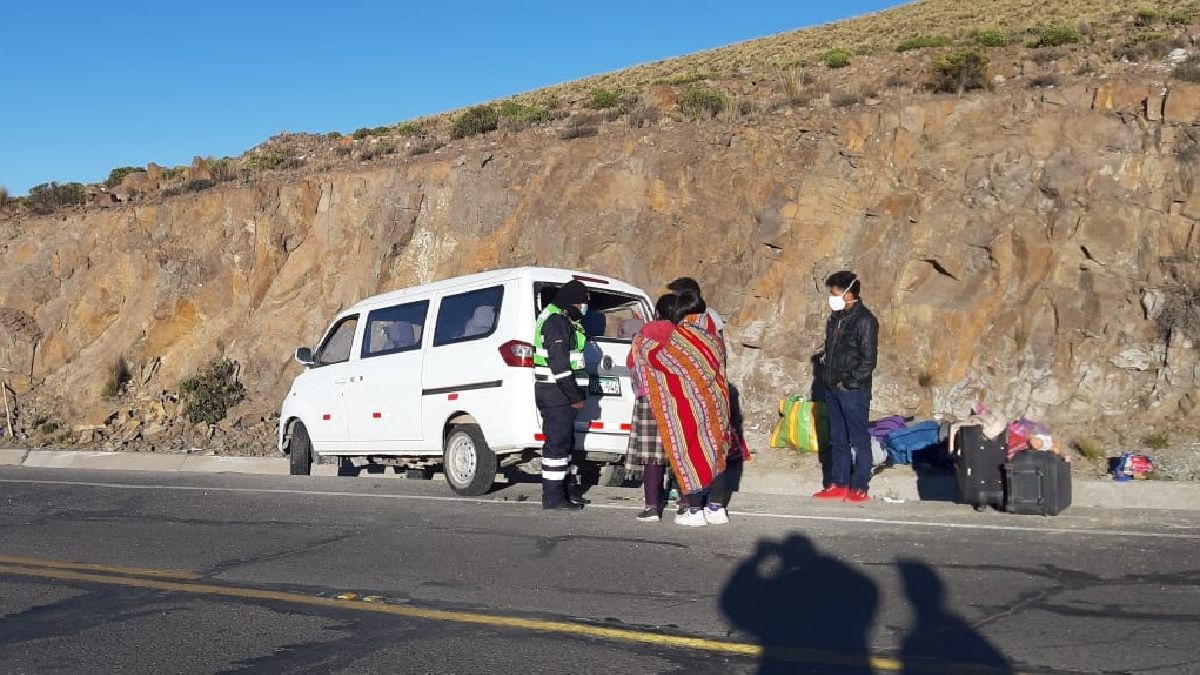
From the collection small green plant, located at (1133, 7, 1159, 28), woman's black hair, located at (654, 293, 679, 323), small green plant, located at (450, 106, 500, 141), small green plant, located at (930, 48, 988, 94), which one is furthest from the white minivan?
small green plant, located at (1133, 7, 1159, 28)

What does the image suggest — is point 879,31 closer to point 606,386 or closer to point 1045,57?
point 1045,57

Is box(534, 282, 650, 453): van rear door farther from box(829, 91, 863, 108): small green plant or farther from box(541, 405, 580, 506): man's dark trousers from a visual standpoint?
box(829, 91, 863, 108): small green plant

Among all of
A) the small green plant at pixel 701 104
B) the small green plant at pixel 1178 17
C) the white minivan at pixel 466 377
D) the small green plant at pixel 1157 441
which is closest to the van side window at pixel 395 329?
the white minivan at pixel 466 377

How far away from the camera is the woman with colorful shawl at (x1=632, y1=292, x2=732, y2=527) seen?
8.90 meters

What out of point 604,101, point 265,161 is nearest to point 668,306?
point 604,101

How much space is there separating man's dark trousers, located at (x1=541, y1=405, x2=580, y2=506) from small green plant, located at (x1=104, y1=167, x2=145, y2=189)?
27319 millimetres

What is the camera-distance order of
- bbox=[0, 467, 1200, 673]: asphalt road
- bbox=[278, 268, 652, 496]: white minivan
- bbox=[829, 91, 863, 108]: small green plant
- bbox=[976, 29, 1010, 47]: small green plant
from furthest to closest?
bbox=[976, 29, 1010, 47]: small green plant → bbox=[829, 91, 863, 108]: small green plant → bbox=[278, 268, 652, 496]: white minivan → bbox=[0, 467, 1200, 673]: asphalt road

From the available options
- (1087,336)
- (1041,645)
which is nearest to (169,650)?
(1041,645)

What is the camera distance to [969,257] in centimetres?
1688

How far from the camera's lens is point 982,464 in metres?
9.45

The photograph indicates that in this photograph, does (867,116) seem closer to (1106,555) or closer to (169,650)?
(1106,555)

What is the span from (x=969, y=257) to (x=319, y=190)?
13283mm

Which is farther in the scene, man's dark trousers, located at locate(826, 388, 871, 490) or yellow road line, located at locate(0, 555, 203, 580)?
man's dark trousers, located at locate(826, 388, 871, 490)

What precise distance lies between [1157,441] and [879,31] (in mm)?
29642
